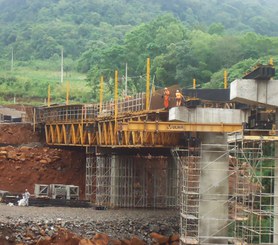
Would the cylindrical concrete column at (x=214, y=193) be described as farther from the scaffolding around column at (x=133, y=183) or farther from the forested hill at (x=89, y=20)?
the forested hill at (x=89, y=20)

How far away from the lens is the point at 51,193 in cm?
5872

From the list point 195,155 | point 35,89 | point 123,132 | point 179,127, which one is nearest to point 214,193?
point 195,155

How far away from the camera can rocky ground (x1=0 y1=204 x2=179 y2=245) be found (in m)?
42.7

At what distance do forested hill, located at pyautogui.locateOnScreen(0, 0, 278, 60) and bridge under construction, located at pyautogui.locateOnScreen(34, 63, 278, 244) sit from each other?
8866 centimetres

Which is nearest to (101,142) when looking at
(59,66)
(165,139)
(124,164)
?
(124,164)

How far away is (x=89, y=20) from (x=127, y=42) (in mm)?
52724

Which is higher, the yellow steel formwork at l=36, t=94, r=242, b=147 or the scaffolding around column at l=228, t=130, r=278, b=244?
the yellow steel formwork at l=36, t=94, r=242, b=147

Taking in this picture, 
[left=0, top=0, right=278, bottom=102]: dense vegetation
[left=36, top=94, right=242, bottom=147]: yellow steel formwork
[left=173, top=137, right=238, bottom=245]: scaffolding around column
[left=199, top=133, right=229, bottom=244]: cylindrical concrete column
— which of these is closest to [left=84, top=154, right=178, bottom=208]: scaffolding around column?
[left=36, top=94, right=242, bottom=147]: yellow steel formwork

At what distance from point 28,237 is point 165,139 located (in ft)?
32.6

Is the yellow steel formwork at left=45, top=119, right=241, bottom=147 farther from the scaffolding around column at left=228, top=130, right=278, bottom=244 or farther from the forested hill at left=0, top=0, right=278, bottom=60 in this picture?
the forested hill at left=0, top=0, right=278, bottom=60

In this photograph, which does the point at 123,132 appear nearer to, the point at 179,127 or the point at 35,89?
the point at 179,127

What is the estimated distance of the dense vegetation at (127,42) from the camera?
95938 millimetres

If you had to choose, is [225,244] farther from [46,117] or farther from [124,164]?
[46,117]

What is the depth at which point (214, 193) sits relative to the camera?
1565 inches
